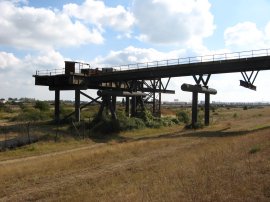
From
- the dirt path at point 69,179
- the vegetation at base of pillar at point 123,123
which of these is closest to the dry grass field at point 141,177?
the dirt path at point 69,179

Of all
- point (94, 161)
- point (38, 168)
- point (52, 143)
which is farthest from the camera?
point (52, 143)

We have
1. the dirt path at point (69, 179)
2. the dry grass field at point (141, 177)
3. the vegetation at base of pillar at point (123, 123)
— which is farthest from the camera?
the vegetation at base of pillar at point (123, 123)

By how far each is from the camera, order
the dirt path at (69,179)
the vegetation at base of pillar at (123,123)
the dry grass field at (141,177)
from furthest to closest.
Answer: the vegetation at base of pillar at (123,123)
the dirt path at (69,179)
the dry grass field at (141,177)

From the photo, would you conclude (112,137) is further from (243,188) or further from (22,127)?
(243,188)

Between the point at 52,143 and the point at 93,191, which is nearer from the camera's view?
the point at 93,191

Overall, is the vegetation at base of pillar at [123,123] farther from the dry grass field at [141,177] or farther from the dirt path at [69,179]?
the dirt path at [69,179]

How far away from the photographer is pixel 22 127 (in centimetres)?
4097

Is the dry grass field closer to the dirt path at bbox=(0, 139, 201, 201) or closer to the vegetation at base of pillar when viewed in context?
the dirt path at bbox=(0, 139, 201, 201)

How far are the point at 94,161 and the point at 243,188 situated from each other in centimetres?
1237

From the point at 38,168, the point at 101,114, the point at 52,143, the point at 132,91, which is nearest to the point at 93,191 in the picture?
the point at 38,168

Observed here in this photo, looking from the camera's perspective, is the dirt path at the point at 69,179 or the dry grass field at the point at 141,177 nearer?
the dry grass field at the point at 141,177

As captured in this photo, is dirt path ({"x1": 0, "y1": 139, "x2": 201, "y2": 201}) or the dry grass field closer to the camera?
the dry grass field

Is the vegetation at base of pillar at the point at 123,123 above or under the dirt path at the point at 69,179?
above

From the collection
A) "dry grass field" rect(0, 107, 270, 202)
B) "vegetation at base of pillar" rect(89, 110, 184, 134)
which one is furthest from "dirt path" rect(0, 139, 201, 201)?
"vegetation at base of pillar" rect(89, 110, 184, 134)
